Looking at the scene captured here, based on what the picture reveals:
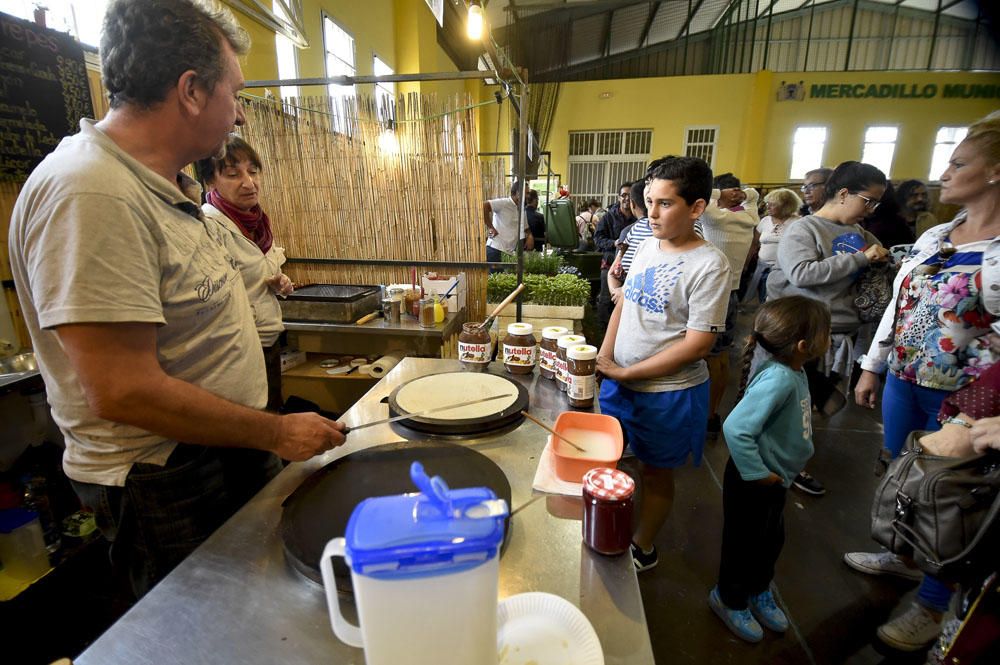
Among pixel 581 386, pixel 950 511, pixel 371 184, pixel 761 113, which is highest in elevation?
pixel 761 113

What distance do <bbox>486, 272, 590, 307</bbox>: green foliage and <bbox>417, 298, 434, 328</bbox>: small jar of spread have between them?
685mm

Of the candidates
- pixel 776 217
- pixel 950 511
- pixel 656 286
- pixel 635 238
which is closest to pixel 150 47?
pixel 656 286

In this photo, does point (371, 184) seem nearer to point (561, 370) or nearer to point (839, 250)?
point (561, 370)

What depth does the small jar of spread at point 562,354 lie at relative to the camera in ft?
4.56

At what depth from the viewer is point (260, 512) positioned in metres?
0.88

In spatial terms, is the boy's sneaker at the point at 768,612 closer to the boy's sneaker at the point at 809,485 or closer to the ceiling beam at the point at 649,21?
the boy's sneaker at the point at 809,485

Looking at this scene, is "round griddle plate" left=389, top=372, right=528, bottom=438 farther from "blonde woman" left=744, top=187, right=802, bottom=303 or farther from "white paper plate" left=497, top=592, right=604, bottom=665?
"blonde woman" left=744, top=187, right=802, bottom=303

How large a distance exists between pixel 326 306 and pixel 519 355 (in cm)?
131

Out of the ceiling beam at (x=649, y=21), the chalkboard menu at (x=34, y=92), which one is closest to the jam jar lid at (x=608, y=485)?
the chalkboard menu at (x=34, y=92)

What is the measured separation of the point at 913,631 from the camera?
1.59 m

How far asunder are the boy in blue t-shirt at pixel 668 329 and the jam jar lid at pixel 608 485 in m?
0.84

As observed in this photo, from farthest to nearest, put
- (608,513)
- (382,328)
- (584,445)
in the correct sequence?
(382,328) → (584,445) → (608,513)

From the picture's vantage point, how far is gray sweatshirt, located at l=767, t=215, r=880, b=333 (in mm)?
2227

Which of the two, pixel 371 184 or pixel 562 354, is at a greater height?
pixel 371 184
